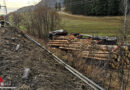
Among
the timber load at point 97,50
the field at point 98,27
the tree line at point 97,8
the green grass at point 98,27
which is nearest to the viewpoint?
the timber load at point 97,50

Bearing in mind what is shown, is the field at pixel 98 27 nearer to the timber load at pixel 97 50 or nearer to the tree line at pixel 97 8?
the timber load at pixel 97 50

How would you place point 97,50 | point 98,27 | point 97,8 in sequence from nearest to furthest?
1. point 97,50
2. point 98,27
3. point 97,8

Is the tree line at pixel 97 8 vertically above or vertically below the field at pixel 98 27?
above

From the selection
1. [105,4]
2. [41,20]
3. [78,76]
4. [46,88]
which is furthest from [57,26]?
[105,4]

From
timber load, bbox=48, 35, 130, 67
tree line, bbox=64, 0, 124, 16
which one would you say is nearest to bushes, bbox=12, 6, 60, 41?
timber load, bbox=48, 35, 130, 67

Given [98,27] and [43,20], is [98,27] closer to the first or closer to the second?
[98,27]

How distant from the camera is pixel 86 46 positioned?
6.98m

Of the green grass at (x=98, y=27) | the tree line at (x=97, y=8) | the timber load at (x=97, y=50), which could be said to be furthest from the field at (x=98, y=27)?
the tree line at (x=97, y=8)

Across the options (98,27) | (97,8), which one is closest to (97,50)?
(98,27)

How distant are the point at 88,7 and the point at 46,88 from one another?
63.2 m

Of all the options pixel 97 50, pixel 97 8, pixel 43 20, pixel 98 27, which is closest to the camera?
pixel 97 50

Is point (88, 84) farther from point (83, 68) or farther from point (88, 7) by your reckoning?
point (88, 7)

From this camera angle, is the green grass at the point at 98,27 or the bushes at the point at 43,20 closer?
the bushes at the point at 43,20

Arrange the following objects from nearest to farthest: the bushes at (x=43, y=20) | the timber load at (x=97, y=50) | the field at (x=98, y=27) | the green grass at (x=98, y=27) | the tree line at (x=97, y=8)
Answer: the timber load at (x=97, y=50) < the bushes at (x=43, y=20) < the field at (x=98, y=27) < the green grass at (x=98, y=27) < the tree line at (x=97, y=8)
